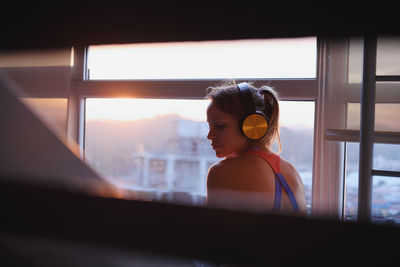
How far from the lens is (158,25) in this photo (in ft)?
0.68

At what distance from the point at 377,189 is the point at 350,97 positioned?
0.43 meters

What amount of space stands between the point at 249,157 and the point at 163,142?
0.89 meters

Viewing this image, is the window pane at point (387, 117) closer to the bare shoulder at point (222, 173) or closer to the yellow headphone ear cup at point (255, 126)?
the yellow headphone ear cup at point (255, 126)

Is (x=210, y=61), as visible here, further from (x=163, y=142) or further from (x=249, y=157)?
(x=249, y=157)

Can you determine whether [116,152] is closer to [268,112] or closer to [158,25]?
[268,112]

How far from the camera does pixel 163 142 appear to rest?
1979 mm

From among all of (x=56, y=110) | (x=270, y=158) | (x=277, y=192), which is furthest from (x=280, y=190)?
(x=56, y=110)

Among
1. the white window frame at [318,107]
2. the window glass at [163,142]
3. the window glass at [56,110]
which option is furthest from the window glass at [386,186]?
the window glass at [56,110]

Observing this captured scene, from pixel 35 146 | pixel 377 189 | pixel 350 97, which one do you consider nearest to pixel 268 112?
pixel 350 97

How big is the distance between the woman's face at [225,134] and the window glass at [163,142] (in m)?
0.44

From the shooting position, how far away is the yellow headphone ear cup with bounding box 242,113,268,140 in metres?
1.13

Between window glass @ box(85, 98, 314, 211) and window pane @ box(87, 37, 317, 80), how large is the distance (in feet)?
0.50

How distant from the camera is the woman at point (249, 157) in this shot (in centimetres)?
108

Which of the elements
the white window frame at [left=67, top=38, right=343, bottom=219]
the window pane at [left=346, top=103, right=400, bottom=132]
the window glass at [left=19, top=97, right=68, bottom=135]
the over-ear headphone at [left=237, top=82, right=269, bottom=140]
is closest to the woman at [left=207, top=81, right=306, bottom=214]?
the over-ear headphone at [left=237, top=82, right=269, bottom=140]
